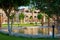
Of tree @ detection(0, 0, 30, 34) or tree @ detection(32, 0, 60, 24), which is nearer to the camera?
tree @ detection(32, 0, 60, 24)

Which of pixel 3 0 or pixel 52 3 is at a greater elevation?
Answer: pixel 3 0

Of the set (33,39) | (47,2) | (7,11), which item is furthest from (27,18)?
(47,2)

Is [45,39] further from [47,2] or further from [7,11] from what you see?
[47,2]

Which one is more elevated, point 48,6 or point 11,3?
point 11,3

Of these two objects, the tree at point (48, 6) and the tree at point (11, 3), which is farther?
the tree at point (11, 3)

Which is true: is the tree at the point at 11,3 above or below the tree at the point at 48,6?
above

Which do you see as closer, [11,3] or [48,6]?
[48,6]

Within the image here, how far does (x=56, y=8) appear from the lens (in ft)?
12.1

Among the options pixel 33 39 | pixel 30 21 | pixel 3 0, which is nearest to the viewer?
pixel 33 39

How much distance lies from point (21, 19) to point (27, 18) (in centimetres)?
324

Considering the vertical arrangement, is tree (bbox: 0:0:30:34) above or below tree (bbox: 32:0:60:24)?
above

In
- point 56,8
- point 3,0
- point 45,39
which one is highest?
point 3,0

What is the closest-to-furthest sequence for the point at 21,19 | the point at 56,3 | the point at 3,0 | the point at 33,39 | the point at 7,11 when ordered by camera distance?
the point at 56,3
the point at 33,39
the point at 3,0
the point at 7,11
the point at 21,19

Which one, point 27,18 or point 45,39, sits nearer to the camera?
point 45,39
